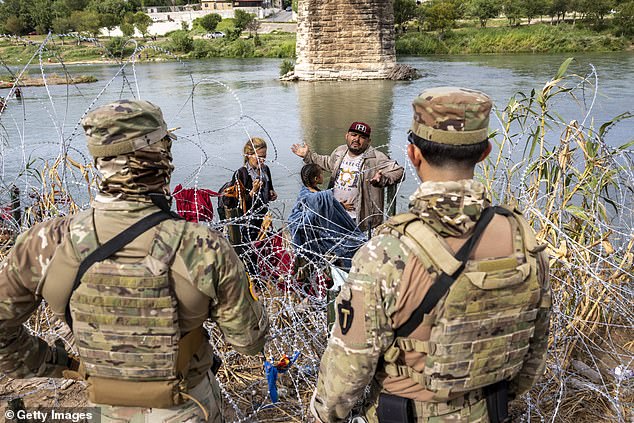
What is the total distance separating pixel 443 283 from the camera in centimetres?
157

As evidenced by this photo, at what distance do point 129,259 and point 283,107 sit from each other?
756 inches

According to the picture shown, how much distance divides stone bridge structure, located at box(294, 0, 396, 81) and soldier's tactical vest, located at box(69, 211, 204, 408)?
26.6 meters

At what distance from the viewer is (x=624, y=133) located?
1263cm

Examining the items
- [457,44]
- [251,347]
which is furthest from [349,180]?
[457,44]

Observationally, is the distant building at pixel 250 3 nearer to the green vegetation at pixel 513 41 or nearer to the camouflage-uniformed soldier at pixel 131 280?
the green vegetation at pixel 513 41

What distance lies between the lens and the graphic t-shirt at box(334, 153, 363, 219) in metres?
4.64

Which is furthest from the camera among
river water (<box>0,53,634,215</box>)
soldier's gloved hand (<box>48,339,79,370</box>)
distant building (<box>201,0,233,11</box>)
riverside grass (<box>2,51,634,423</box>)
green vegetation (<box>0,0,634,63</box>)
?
distant building (<box>201,0,233,11</box>)

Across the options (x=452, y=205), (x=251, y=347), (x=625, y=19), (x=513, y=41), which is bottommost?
(x=513, y=41)

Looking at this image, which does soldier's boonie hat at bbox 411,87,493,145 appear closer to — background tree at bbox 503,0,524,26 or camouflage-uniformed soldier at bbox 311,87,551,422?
camouflage-uniformed soldier at bbox 311,87,551,422

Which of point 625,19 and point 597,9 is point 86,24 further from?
point 625,19

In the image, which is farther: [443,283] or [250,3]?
[250,3]

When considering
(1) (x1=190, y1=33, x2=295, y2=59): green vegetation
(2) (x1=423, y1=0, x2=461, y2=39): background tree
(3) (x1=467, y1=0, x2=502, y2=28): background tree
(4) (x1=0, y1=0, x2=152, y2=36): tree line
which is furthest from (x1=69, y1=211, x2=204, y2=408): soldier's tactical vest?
(3) (x1=467, y1=0, x2=502, y2=28): background tree

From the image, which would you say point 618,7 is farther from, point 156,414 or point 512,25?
point 156,414

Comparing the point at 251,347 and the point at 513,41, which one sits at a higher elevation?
the point at 251,347
